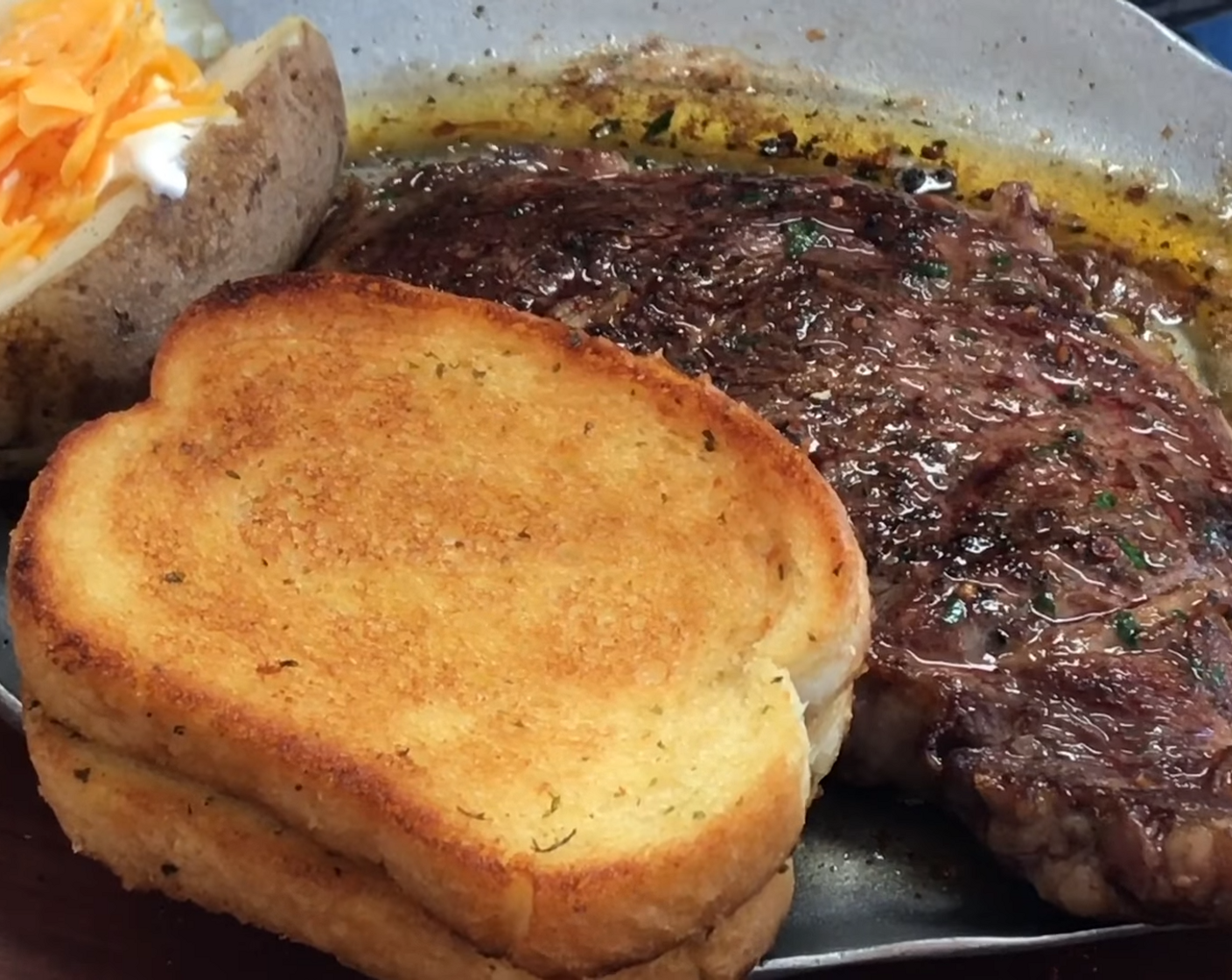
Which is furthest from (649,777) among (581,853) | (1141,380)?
(1141,380)

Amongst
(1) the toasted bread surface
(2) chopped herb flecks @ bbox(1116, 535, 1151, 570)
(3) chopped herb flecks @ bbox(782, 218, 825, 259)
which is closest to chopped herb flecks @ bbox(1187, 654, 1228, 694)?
(2) chopped herb flecks @ bbox(1116, 535, 1151, 570)

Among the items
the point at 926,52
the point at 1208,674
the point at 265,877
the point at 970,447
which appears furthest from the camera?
the point at 926,52

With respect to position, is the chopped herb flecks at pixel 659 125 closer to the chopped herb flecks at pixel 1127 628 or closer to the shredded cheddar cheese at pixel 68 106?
the shredded cheddar cheese at pixel 68 106

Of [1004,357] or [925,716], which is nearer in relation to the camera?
[925,716]

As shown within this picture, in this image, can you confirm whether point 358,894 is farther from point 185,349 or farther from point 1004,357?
point 1004,357

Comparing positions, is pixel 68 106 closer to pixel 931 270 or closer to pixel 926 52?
pixel 931 270

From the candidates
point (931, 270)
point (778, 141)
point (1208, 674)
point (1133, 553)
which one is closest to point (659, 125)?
point (778, 141)
